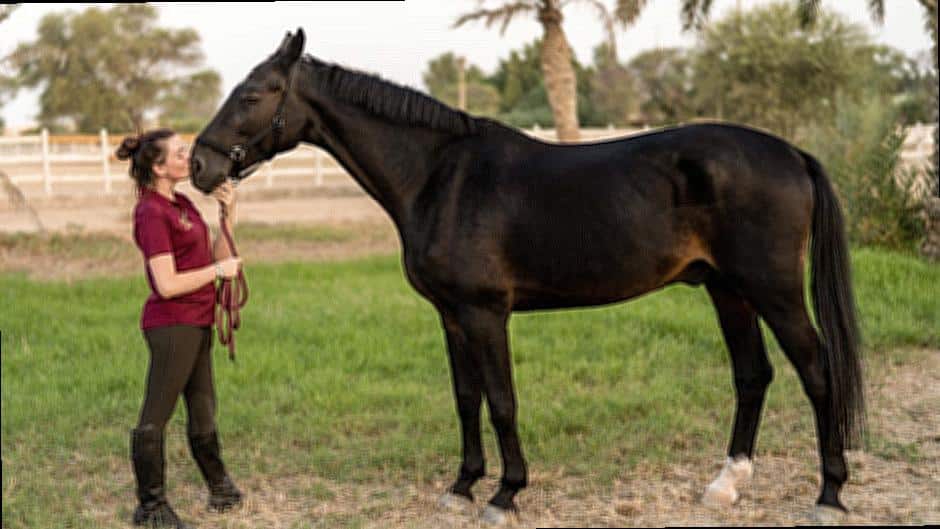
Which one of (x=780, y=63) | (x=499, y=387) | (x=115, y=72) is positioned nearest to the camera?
(x=499, y=387)

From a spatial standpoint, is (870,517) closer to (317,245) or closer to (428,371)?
(428,371)

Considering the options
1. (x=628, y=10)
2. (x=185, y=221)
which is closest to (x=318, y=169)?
(x=628, y=10)

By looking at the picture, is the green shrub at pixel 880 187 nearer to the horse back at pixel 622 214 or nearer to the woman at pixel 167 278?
the horse back at pixel 622 214

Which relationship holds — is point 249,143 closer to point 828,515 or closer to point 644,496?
point 644,496

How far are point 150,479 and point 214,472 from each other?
1.05ft

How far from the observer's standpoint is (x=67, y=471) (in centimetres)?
482

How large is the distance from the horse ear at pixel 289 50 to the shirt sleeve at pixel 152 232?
77 centimetres

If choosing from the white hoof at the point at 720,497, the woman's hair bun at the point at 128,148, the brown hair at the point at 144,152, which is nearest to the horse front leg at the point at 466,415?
the white hoof at the point at 720,497

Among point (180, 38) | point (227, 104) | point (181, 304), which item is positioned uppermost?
point (180, 38)

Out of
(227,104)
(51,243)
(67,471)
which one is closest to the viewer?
(227,104)

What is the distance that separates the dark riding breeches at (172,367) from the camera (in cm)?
379

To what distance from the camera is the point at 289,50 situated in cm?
379

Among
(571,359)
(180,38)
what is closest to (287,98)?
(571,359)

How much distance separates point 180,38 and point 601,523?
133 feet
